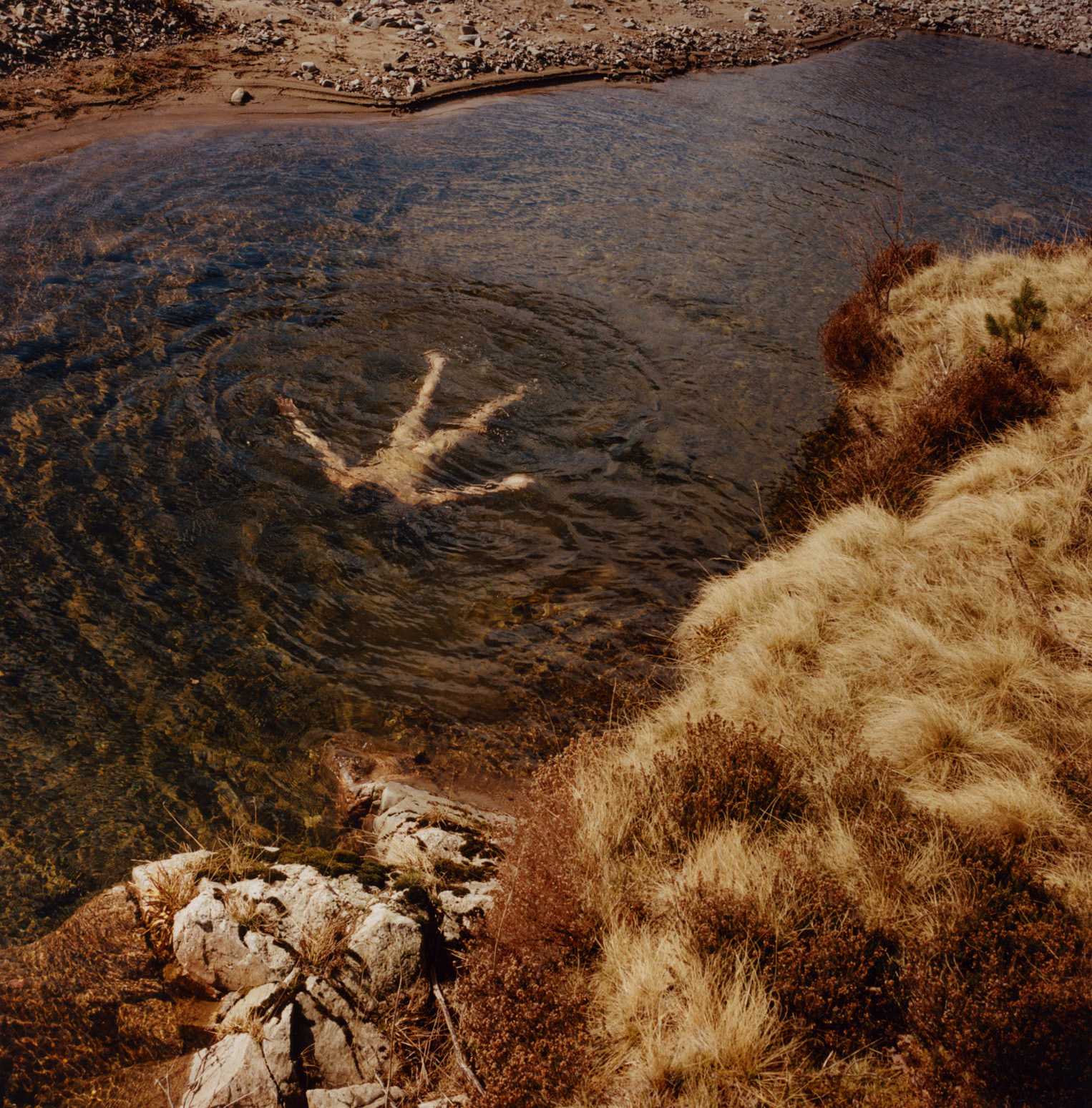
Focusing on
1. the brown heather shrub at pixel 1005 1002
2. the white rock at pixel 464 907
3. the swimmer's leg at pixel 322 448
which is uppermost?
the swimmer's leg at pixel 322 448

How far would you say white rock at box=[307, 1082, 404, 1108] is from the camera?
9.66 feet

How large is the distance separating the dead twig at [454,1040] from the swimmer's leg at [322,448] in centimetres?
520

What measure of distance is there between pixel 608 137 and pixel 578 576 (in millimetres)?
14614

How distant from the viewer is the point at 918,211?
13.9m

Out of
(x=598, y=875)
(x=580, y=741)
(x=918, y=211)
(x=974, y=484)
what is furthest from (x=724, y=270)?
(x=598, y=875)

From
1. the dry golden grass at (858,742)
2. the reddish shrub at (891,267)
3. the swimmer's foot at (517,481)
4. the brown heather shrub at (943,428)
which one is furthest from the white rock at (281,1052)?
the reddish shrub at (891,267)

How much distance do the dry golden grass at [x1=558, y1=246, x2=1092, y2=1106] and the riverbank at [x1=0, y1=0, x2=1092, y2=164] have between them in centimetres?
1643

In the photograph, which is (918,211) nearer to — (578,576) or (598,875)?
(578,576)

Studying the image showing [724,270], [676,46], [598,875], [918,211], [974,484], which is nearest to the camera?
[598,875]

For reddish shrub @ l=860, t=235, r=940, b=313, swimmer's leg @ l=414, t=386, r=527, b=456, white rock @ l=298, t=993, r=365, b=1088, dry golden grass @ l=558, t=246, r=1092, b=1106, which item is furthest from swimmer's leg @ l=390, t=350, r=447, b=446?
reddish shrub @ l=860, t=235, r=940, b=313

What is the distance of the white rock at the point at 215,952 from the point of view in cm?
337

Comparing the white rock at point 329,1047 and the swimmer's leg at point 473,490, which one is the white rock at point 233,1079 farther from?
the swimmer's leg at point 473,490

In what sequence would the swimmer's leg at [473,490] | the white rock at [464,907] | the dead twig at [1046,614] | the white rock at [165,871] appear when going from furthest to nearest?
the swimmer's leg at [473,490]
the dead twig at [1046,614]
the white rock at [165,871]
the white rock at [464,907]

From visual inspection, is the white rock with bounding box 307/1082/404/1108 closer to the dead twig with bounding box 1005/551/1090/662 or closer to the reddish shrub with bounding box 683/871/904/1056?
the reddish shrub with bounding box 683/871/904/1056
